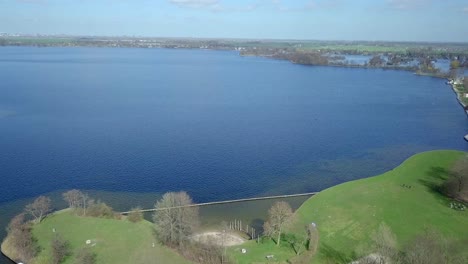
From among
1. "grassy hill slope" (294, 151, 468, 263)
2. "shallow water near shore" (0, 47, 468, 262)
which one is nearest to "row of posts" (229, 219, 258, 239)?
"shallow water near shore" (0, 47, 468, 262)

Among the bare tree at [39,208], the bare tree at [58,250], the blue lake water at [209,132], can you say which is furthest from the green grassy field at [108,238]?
the blue lake water at [209,132]

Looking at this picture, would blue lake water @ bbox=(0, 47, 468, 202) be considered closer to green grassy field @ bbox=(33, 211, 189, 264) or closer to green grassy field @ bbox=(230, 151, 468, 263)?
green grassy field @ bbox=(230, 151, 468, 263)

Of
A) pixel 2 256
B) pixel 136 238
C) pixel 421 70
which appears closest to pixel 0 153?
pixel 2 256

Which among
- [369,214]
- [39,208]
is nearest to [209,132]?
[39,208]

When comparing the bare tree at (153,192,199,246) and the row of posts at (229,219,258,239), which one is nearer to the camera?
the bare tree at (153,192,199,246)

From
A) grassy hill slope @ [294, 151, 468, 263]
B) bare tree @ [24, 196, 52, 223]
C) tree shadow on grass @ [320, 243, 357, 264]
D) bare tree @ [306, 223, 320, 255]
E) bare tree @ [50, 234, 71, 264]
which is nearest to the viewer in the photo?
bare tree @ [50, 234, 71, 264]

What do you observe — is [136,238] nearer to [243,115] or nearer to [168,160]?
[168,160]

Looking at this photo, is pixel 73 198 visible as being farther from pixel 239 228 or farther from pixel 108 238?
pixel 239 228
